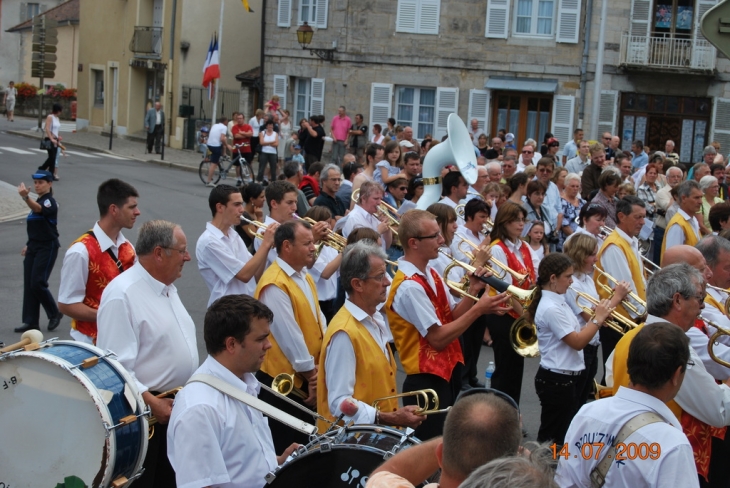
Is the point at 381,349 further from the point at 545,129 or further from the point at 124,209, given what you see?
the point at 545,129

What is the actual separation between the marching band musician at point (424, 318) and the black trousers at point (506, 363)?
1.96 metres

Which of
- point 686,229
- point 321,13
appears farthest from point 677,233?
point 321,13

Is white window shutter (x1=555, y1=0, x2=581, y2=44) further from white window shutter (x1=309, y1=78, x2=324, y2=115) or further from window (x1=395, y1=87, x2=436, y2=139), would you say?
white window shutter (x1=309, y1=78, x2=324, y2=115)

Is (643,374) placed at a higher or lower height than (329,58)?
lower

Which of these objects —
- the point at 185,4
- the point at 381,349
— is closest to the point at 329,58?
the point at 185,4

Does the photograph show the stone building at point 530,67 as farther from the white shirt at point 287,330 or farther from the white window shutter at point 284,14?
the white shirt at point 287,330

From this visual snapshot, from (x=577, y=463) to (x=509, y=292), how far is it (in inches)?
82.9

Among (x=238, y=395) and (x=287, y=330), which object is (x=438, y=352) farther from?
(x=238, y=395)

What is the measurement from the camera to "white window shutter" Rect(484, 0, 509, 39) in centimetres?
2620

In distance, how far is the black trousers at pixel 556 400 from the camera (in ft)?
21.4

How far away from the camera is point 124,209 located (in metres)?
6.01

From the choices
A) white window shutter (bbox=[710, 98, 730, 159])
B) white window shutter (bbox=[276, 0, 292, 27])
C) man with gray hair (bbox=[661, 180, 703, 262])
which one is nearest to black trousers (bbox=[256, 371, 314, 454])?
man with gray hair (bbox=[661, 180, 703, 262])

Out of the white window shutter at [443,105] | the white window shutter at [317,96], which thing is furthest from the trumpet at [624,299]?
the white window shutter at [317,96]

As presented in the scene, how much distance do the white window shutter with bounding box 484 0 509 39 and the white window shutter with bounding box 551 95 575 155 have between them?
2.51 m
